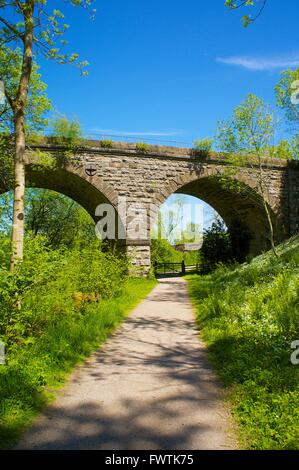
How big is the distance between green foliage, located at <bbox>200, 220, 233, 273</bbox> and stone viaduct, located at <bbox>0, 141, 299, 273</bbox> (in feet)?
1.74

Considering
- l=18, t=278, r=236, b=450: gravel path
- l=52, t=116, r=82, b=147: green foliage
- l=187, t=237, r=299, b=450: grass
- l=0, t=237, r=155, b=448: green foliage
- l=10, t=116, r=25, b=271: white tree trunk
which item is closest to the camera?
l=18, t=278, r=236, b=450: gravel path

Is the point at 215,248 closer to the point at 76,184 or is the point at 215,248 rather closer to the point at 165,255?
the point at 76,184

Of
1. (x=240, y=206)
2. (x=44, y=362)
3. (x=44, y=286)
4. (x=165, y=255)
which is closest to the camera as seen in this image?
(x=44, y=362)

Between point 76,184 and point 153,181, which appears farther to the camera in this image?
→ point 76,184

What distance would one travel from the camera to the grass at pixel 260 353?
3.03 meters

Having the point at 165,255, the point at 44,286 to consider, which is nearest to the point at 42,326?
the point at 44,286

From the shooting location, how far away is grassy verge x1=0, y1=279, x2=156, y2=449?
3.27 m

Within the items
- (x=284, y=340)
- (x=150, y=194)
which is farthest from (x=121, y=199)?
(x=284, y=340)

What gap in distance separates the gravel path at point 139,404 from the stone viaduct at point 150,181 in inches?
360

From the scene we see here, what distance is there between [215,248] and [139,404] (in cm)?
1783

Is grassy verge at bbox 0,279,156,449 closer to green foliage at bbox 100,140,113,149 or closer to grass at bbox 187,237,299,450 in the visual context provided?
grass at bbox 187,237,299,450

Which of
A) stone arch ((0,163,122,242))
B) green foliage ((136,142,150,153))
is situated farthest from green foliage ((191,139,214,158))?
stone arch ((0,163,122,242))

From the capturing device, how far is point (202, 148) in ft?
59.0
